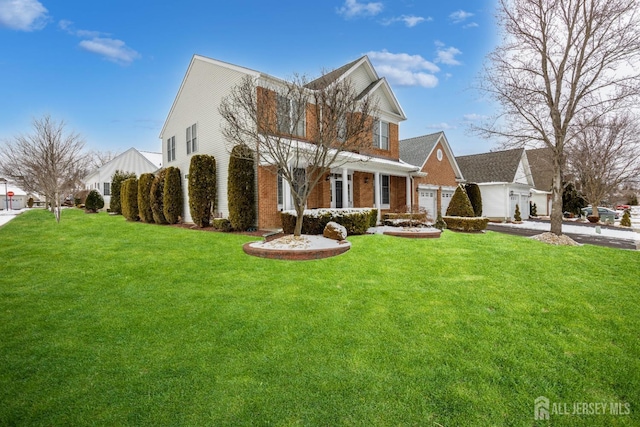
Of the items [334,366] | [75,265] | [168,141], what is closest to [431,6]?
[334,366]

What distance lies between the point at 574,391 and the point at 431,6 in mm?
13986

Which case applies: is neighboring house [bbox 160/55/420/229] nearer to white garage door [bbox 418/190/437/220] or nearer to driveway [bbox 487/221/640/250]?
white garage door [bbox 418/190/437/220]

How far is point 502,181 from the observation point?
2791 centimetres

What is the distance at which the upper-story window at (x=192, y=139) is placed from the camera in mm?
16933

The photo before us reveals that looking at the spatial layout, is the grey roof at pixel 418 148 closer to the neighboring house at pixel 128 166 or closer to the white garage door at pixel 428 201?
the white garage door at pixel 428 201

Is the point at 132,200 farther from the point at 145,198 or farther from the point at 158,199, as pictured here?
the point at 158,199

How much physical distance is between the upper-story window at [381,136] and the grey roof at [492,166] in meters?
14.4

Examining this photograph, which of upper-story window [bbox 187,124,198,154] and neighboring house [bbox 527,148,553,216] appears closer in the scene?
upper-story window [bbox 187,124,198,154]

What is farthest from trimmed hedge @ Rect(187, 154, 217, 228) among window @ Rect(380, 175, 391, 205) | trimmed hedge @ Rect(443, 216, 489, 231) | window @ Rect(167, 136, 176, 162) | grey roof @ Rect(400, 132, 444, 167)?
grey roof @ Rect(400, 132, 444, 167)

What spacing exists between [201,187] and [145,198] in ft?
20.6

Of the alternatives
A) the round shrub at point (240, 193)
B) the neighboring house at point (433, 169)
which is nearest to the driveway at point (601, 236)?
the neighboring house at point (433, 169)

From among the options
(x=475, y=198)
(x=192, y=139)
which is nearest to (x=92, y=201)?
(x=192, y=139)

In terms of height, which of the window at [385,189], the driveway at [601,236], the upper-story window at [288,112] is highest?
the upper-story window at [288,112]

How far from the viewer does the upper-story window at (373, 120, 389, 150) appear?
63.4 ft
